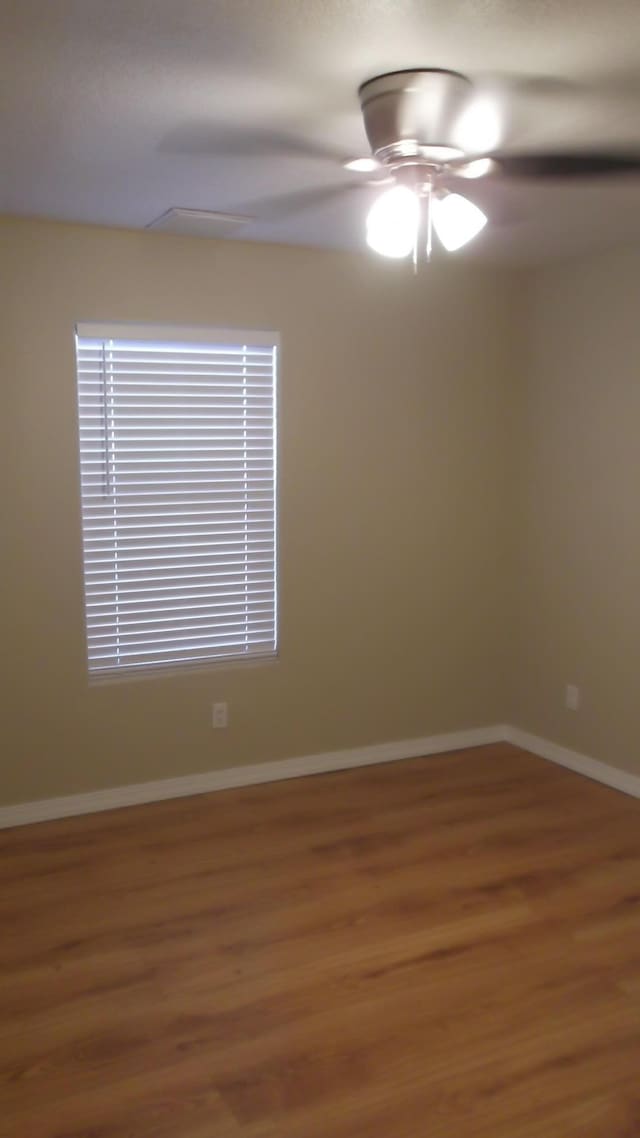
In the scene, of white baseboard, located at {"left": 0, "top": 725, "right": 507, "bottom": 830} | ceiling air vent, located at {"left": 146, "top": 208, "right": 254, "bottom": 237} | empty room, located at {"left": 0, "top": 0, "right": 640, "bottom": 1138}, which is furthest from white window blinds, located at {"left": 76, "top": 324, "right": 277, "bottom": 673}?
→ white baseboard, located at {"left": 0, "top": 725, "right": 507, "bottom": 830}

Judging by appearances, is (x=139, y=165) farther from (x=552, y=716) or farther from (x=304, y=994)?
(x=552, y=716)

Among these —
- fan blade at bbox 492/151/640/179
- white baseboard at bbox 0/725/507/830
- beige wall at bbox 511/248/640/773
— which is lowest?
white baseboard at bbox 0/725/507/830

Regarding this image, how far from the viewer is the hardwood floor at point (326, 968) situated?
87.4 inches

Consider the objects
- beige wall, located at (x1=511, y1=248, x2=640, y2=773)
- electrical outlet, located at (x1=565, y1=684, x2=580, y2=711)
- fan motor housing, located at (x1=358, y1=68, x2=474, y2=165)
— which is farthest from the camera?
electrical outlet, located at (x1=565, y1=684, x2=580, y2=711)

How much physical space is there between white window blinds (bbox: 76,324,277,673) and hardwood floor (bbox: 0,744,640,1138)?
0.78m

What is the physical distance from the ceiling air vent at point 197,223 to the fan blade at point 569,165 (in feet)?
3.62

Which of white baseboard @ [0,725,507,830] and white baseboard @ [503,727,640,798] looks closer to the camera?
white baseboard @ [0,725,507,830]

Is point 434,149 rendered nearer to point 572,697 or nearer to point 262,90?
point 262,90

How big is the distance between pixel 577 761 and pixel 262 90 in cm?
336

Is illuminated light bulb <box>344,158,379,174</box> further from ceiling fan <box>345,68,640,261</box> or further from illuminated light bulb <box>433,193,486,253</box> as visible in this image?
illuminated light bulb <box>433,193,486,253</box>

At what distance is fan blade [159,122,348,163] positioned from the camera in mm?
2465

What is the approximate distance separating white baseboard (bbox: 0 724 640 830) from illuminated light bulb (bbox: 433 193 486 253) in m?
2.60

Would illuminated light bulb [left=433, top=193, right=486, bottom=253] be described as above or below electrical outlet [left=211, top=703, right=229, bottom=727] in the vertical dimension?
above

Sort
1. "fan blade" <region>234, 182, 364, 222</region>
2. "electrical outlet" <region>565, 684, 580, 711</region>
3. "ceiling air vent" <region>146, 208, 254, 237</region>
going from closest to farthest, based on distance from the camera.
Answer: "fan blade" <region>234, 182, 364, 222</region> < "ceiling air vent" <region>146, 208, 254, 237</region> < "electrical outlet" <region>565, 684, 580, 711</region>
